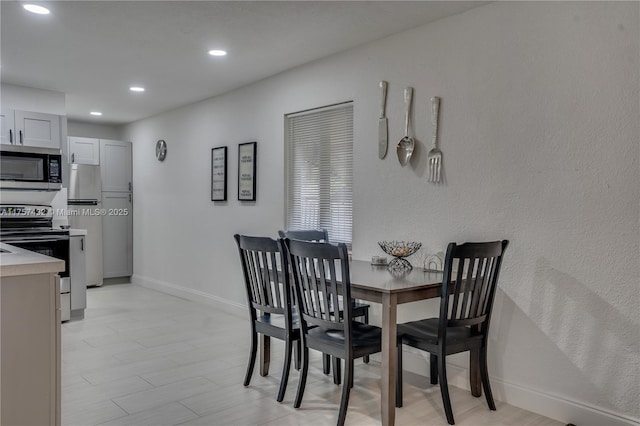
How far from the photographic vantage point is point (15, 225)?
4.89 m

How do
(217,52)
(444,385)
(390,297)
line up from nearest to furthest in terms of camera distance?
(390,297) < (444,385) < (217,52)

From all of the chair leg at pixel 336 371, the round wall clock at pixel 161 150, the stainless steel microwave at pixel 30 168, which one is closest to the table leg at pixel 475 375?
the chair leg at pixel 336 371

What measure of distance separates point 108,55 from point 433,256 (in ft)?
9.99

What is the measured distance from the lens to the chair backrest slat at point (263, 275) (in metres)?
2.82

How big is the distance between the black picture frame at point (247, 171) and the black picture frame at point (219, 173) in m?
0.30

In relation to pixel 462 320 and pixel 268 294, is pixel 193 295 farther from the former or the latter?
pixel 462 320

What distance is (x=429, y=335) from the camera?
2.64 m

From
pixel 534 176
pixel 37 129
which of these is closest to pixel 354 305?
pixel 534 176

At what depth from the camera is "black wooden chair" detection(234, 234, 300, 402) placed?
111 inches

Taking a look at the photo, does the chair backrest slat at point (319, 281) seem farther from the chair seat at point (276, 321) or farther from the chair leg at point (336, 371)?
the chair leg at point (336, 371)

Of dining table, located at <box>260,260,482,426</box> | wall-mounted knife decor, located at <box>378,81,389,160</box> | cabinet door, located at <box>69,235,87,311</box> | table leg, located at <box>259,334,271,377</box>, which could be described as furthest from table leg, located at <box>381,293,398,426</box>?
cabinet door, located at <box>69,235,87,311</box>

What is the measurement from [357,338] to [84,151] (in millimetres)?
5449

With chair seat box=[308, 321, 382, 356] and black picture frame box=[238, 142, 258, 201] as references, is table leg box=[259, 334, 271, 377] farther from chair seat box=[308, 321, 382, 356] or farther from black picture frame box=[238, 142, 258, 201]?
black picture frame box=[238, 142, 258, 201]

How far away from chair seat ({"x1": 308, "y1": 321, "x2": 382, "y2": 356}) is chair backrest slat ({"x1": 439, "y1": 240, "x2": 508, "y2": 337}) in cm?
35
